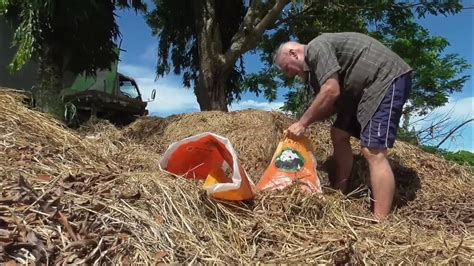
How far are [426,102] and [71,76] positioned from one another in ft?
26.9

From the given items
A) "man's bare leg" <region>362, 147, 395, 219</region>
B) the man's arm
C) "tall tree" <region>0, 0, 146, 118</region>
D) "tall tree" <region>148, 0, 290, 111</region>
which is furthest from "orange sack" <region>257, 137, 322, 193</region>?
"tall tree" <region>148, 0, 290, 111</region>

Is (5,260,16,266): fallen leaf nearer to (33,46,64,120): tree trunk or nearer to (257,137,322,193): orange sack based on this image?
(257,137,322,193): orange sack

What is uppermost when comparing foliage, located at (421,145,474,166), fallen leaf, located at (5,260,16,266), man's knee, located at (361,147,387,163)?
man's knee, located at (361,147,387,163)

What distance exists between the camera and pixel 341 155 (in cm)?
485

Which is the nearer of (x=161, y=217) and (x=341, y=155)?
(x=161, y=217)

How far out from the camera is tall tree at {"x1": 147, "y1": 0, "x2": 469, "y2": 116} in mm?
11008

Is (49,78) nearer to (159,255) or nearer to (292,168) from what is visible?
(292,168)

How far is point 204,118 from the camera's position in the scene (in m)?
6.43

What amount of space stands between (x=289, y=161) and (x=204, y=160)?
0.61 metres

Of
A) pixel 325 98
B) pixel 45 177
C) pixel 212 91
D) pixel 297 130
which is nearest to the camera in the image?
pixel 45 177

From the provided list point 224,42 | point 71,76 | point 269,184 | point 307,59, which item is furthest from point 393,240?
point 71,76

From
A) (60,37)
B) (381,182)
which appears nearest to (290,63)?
(381,182)

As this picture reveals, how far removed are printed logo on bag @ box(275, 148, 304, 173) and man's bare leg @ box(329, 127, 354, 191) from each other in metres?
0.57

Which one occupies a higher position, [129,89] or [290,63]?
Answer: [290,63]
